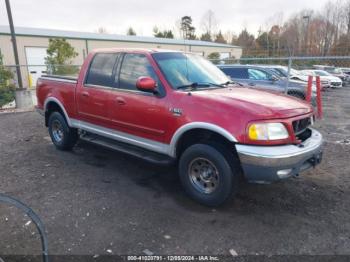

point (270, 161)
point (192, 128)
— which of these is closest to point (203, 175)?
point (192, 128)

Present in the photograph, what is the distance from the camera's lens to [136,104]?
412 centimetres

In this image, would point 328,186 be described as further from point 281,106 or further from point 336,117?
point 336,117

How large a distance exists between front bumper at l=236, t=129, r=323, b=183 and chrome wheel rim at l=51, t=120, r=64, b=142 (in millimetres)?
Result: 3905

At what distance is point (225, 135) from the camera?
327 centimetres

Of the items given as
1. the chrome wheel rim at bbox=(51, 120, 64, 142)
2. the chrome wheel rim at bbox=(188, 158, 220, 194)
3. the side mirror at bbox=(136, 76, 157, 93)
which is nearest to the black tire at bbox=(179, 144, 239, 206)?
the chrome wheel rim at bbox=(188, 158, 220, 194)

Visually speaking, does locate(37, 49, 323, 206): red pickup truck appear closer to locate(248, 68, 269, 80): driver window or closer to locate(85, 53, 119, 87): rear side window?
locate(85, 53, 119, 87): rear side window

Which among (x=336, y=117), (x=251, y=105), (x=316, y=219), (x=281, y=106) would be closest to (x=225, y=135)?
(x=251, y=105)

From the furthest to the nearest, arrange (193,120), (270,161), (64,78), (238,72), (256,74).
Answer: (238,72)
(256,74)
(64,78)
(193,120)
(270,161)

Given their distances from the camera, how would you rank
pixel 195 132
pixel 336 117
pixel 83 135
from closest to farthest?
pixel 195 132, pixel 83 135, pixel 336 117

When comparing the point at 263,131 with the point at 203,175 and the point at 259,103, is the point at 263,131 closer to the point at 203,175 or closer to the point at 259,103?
the point at 259,103

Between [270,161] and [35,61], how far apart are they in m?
24.4

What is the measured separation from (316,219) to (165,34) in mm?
51992

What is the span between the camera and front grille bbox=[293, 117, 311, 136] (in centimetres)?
342

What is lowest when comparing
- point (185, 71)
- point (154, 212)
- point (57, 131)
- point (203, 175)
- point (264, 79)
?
point (154, 212)
